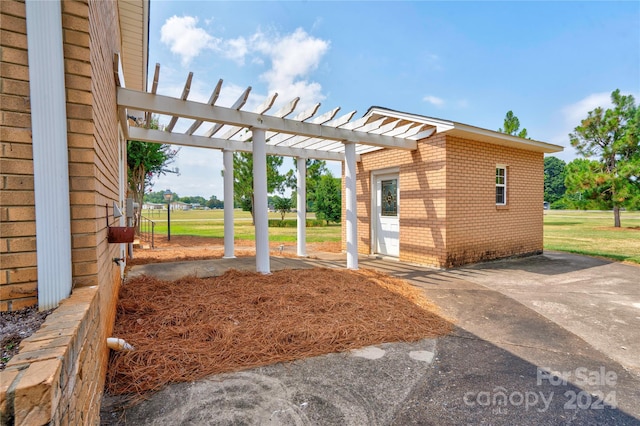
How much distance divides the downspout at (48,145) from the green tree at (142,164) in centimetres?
1170

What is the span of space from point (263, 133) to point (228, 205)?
307 cm

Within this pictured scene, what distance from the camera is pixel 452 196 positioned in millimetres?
7484

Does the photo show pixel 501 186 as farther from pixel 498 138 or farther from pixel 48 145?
pixel 48 145

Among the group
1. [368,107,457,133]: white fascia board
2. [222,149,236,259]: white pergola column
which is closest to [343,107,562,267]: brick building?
[368,107,457,133]: white fascia board

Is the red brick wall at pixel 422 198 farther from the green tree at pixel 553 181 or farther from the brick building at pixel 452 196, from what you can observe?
the green tree at pixel 553 181

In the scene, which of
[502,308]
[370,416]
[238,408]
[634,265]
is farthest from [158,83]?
[634,265]

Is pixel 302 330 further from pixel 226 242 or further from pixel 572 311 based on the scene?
pixel 226 242

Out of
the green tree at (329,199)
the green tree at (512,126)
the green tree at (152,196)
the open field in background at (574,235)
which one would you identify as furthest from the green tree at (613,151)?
the green tree at (152,196)

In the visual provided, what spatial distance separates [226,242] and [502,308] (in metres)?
6.46

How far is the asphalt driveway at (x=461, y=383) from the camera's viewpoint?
86.4 inches

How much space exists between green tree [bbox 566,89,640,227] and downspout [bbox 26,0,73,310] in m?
25.1

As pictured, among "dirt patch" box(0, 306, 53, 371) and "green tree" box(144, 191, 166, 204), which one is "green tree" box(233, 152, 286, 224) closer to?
"green tree" box(144, 191, 166, 204)

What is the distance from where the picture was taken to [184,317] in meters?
3.68

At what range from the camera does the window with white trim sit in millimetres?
8805
